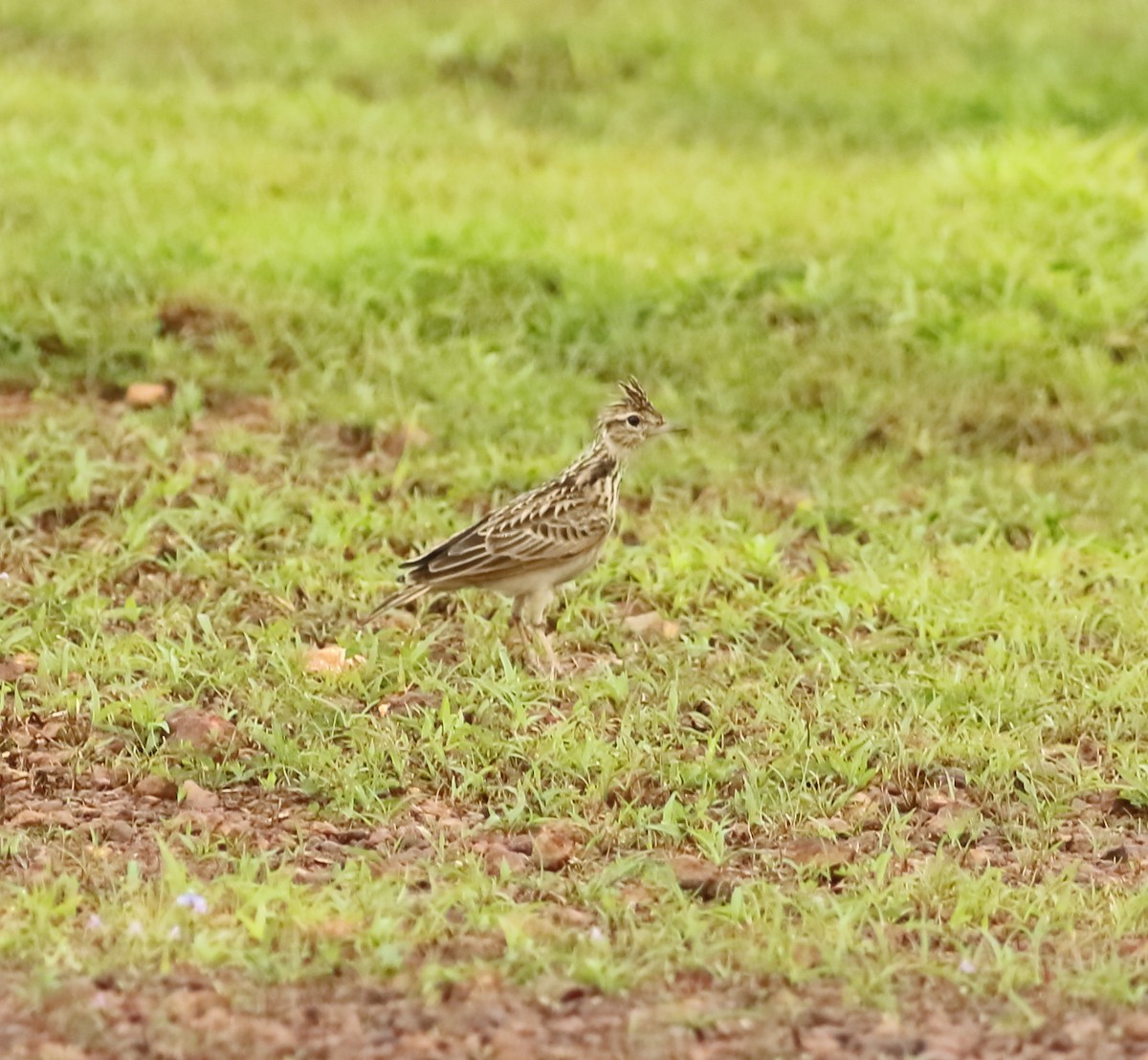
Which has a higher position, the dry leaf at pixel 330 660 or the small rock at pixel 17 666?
the small rock at pixel 17 666

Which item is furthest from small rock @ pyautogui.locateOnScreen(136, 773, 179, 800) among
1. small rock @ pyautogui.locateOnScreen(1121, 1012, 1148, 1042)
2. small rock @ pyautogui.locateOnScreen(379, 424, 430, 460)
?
small rock @ pyautogui.locateOnScreen(379, 424, 430, 460)

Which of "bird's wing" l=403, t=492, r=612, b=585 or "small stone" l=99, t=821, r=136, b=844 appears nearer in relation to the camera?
"small stone" l=99, t=821, r=136, b=844

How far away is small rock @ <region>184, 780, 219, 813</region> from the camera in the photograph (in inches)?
264

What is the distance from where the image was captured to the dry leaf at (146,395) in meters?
10.0

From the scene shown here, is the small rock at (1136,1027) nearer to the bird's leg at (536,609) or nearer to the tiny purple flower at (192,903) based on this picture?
the tiny purple flower at (192,903)

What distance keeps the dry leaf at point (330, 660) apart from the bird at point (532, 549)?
0.21 meters

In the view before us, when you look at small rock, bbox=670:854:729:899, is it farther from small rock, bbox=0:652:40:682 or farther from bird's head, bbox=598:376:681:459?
bird's head, bbox=598:376:681:459

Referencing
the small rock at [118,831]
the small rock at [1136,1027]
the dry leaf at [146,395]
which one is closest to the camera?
the small rock at [1136,1027]

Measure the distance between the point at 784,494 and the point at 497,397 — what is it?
1.40m

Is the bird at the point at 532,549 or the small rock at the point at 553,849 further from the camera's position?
the bird at the point at 532,549

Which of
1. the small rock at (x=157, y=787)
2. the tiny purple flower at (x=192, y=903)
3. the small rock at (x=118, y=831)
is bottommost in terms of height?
the small rock at (x=157, y=787)

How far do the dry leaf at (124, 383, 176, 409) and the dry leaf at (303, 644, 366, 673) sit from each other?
2446 millimetres

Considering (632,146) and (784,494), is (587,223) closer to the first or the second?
(632,146)

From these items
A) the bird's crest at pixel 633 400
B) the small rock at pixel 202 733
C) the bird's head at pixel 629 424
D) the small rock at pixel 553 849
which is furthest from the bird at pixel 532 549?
the small rock at pixel 553 849
